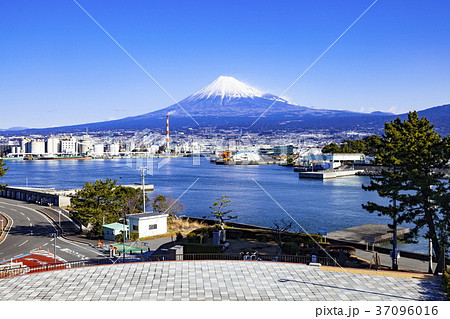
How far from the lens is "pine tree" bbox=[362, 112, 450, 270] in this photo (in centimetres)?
772

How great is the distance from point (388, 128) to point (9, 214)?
13.9m

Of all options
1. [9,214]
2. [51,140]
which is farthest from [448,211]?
[51,140]

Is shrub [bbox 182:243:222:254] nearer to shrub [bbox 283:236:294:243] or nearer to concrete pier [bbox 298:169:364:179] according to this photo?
shrub [bbox 283:236:294:243]

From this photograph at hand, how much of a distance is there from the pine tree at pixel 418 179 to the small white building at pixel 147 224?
246 inches

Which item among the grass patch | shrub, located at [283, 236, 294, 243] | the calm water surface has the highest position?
shrub, located at [283, 236, 294, 243]

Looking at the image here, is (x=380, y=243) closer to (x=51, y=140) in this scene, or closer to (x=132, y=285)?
(x=132, y=285)

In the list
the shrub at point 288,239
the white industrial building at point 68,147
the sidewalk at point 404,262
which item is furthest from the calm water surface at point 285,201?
the white industrial building at point 68,147

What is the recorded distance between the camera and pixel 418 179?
804 cm

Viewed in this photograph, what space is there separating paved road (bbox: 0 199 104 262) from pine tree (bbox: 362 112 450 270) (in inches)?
262

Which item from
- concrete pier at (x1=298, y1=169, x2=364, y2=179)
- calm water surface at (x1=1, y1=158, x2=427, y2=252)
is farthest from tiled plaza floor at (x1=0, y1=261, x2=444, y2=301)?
concrete pier at (x1=298, y1=169, x2=364, y2=179)

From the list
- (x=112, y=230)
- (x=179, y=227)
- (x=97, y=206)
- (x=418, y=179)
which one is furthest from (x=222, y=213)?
(x=418, y=179)

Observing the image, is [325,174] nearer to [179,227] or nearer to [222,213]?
[179,227]

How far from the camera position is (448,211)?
735 centimetres

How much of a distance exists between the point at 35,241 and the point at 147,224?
3020 millimetres
